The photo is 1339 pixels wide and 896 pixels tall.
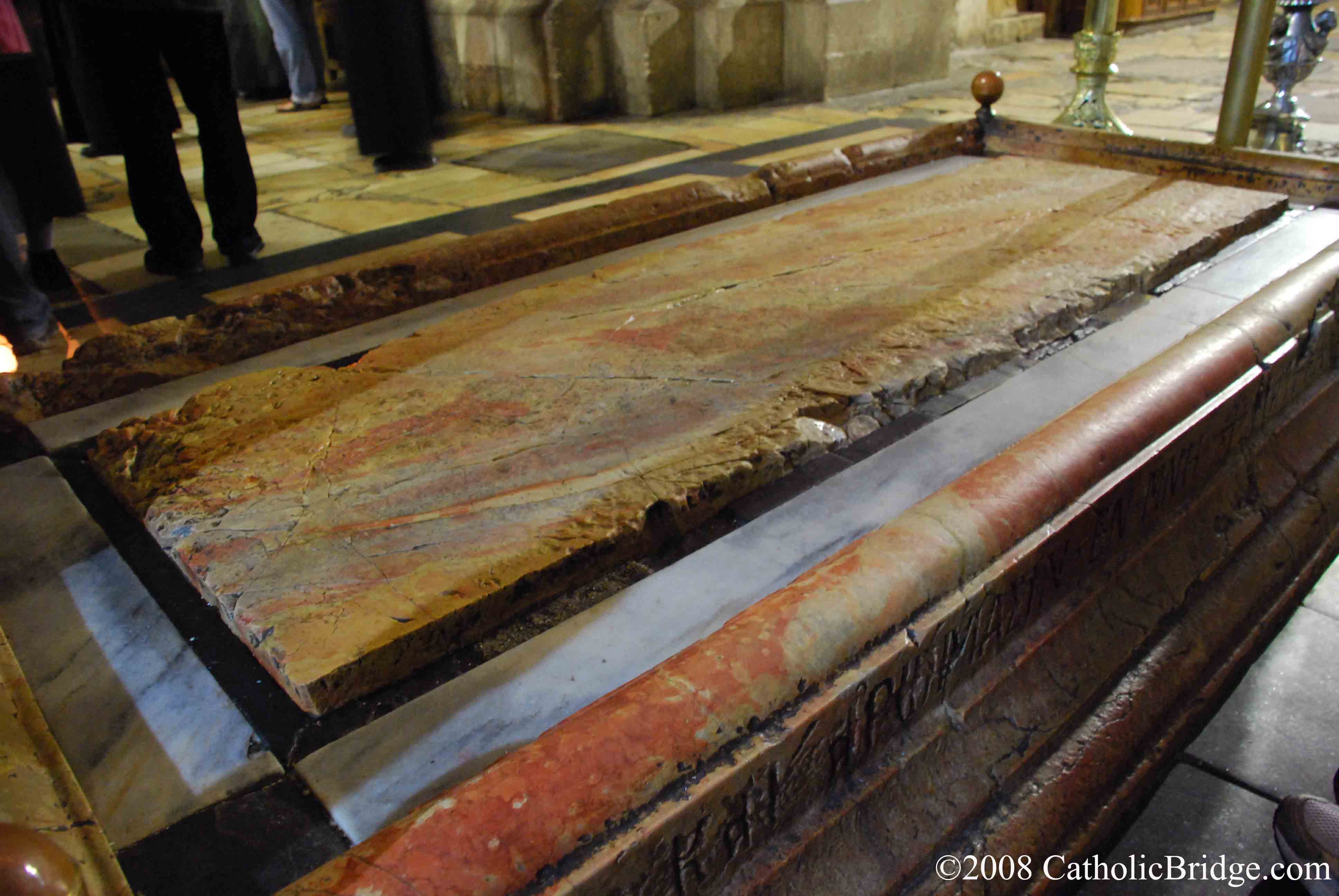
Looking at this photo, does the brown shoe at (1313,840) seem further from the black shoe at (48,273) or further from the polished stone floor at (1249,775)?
the black shoe at (48,273)

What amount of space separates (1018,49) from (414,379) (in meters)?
8.61

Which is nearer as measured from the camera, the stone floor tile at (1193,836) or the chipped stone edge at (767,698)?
the chipped stone edge at (767,698)

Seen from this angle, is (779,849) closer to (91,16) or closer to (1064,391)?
(1064,391)

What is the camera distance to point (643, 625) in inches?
49.4

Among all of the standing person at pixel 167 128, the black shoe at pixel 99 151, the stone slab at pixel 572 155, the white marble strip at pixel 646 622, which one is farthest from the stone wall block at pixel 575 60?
the white marble strip at pixel 646 622

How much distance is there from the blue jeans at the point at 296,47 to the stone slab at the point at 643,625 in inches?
240

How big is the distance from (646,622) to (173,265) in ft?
9.46

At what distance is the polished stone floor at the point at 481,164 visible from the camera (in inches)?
140

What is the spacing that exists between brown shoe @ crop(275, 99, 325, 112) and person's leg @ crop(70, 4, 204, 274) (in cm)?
404

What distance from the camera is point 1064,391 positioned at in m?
1.84

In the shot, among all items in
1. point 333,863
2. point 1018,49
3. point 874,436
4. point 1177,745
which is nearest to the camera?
point 333,863

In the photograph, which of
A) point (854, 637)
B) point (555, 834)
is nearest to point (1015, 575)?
point (854, 637)

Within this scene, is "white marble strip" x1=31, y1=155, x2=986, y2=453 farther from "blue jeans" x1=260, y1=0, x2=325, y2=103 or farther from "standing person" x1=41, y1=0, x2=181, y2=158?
"blue jeans" x1=260, y1=0, x2=325, y2=103

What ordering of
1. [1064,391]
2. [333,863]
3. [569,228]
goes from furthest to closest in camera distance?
[569,228]
[1064,391]
[333,863]
